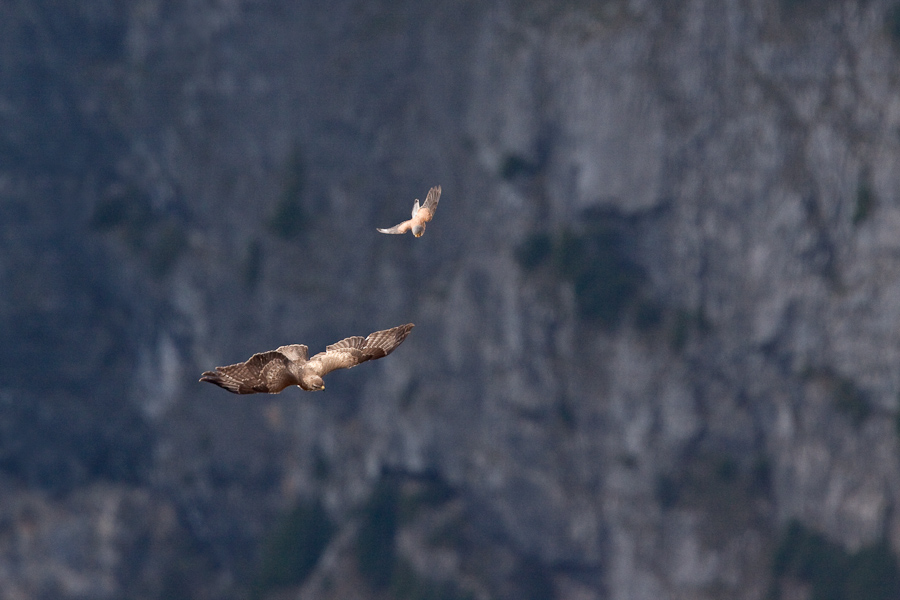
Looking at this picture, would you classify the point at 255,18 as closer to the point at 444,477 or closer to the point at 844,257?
the point at 444,477

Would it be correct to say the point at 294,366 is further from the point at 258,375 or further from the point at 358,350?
the point at 358,350

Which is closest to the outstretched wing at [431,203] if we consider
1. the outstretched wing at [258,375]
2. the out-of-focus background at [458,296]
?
the outstretched wing at [258,375]

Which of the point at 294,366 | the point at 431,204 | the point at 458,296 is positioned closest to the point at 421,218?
the point at 431,204

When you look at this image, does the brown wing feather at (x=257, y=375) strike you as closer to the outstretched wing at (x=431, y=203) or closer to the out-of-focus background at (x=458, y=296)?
the outstretched wing at (x=431, y=203)

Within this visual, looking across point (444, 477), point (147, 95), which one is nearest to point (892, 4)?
point (444, 477)

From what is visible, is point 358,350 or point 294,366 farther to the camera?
point 358,350

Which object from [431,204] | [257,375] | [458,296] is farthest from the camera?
[458,296]
